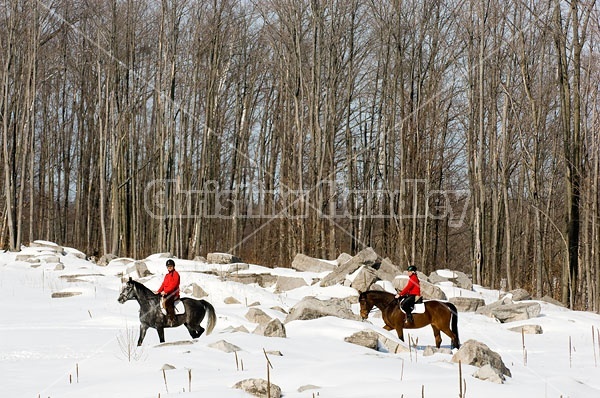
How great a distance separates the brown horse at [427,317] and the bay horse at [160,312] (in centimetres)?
315

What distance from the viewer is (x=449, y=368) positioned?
8258mm

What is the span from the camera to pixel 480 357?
27.0ft

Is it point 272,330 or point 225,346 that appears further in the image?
point 272,330

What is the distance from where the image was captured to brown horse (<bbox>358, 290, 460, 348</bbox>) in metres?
11.9

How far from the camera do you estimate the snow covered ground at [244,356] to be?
22.3 feet

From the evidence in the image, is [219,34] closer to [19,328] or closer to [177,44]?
[177,44]

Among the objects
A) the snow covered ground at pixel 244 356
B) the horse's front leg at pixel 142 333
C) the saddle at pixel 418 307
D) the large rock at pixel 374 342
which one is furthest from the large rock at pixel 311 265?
the horse's front leg at pixel 142 333

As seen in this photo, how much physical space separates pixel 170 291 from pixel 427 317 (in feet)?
14.5

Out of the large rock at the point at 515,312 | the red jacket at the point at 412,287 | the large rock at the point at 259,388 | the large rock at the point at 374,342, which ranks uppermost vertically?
the red jacket at the point at 412,287

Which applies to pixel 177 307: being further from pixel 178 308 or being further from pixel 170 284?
pixel 170 284

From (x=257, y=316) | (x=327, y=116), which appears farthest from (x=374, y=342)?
(x=327, y=116)

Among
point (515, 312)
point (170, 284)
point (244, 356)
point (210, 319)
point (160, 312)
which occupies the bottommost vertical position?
point (515, 312)

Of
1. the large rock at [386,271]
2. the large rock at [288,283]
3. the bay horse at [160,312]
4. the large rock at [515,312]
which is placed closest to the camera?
the bay horse at [160,312]

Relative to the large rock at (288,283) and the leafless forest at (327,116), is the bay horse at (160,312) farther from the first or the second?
the leafless forest at (327,116)
